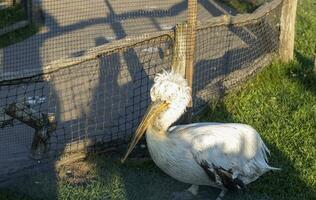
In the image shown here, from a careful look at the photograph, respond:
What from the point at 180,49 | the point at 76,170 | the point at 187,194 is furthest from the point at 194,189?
the point at 180,49

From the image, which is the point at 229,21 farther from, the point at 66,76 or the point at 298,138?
the point at 66,76

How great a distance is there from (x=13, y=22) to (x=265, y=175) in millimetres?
7525

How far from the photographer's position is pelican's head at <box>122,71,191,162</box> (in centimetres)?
570

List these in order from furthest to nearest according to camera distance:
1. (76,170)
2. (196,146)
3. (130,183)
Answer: (76,170), (130,183), (196,146)

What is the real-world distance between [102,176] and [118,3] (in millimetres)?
8729

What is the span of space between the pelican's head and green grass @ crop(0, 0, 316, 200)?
0.71 metres

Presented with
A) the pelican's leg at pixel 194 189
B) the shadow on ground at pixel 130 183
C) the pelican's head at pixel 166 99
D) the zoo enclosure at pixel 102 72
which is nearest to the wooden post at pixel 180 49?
the zoo enclosure at pixel 102 72

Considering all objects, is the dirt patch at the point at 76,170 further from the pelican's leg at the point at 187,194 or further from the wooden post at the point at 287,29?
the wooden post at the point at 287,29

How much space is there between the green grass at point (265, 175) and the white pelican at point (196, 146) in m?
0.39

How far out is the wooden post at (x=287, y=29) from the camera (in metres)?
9.09

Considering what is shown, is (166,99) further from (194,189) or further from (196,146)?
(194,189)

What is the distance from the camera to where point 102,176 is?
626 centimetres

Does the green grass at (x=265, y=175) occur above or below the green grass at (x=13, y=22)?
above

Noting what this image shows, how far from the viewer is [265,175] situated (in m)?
6.26
